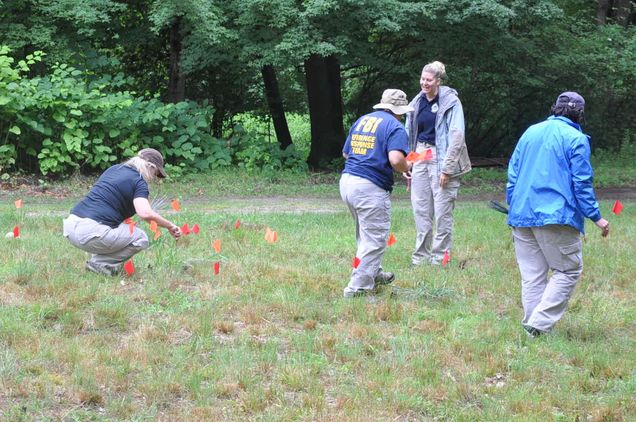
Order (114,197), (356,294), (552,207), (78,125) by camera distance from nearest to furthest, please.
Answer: (552,207) → (356,294) → (114,197) → (78,125)

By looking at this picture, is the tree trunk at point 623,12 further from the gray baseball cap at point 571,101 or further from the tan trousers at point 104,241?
the tan trousers at point 104,241

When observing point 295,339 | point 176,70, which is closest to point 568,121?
point 295,339

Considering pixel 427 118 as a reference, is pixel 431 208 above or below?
below

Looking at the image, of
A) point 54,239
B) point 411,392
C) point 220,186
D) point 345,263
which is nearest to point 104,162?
point 220,186

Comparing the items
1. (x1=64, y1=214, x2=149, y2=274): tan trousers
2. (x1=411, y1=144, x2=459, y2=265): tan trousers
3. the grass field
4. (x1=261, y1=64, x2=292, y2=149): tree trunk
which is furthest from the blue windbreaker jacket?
(x1=261, y1=64, x2=292, y2=149): tree trunk

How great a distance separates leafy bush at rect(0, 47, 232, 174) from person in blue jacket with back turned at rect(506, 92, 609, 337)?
1094 centimetres

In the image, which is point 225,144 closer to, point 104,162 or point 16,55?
point 104,162

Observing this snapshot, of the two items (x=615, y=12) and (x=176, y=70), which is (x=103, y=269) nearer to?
(x=176, y=70)

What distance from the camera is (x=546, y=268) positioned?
6387mm

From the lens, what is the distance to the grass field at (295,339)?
4.93 m

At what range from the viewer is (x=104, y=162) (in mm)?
16078

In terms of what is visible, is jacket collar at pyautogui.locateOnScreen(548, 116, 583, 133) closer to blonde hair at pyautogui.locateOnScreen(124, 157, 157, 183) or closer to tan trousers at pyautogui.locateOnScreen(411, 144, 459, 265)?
tan trousers at pyautogui.locateOnScreen(411, 144, 459, 265)

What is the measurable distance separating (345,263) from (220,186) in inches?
285

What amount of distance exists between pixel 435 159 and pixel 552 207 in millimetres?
2656
